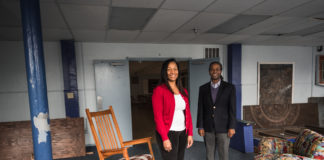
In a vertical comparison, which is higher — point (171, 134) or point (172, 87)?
point (172, 87)

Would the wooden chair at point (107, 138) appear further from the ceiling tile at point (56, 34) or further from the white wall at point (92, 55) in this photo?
the ceiling tile at point (56, 34)

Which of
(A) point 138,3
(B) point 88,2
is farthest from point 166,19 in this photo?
(B) point 88,2

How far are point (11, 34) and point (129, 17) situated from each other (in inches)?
98.8

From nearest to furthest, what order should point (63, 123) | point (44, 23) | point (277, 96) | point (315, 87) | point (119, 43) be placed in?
point (44, 23), point (63, 123), point (119, 43), point (277, 96), point (315, 87)

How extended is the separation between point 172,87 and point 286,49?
517 cm

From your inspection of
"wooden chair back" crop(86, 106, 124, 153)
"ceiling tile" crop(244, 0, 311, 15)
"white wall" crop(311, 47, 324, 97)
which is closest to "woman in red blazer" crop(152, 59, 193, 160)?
"wooden chair back" crop(86, 106, 124, 153)

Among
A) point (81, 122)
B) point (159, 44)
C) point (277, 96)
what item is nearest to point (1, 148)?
point (81, 122)

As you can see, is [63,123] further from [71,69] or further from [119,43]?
[119,43]

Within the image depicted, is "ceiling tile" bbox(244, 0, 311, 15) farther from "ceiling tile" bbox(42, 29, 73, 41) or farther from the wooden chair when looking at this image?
"ceiling tile" bbox(42, 29, 73, 41)

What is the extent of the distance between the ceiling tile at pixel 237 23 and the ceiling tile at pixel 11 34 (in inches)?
144

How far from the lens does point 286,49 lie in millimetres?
4945

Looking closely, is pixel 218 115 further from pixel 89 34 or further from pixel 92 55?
pixel 92 55

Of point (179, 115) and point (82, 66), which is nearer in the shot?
point (179, 115)

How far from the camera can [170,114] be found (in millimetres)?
→ 1536
